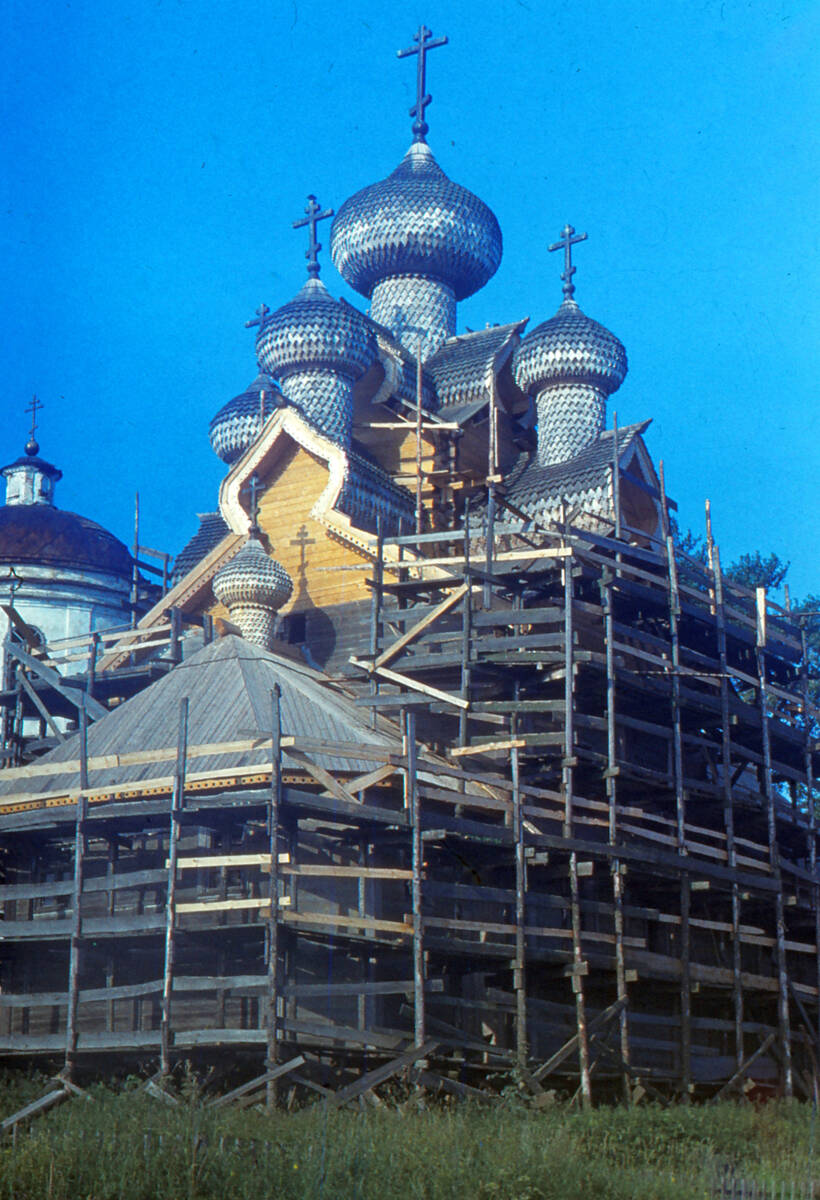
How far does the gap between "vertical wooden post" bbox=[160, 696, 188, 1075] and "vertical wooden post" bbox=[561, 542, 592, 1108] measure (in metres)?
4.50

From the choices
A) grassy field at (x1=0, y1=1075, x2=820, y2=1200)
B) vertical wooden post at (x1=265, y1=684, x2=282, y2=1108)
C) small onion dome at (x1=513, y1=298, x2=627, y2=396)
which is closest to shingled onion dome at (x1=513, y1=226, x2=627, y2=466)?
small onion dome at (x1=513, y1=298, x2=627, y2=396)

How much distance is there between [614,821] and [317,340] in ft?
38.4

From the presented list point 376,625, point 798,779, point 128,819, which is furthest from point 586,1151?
point 798,779

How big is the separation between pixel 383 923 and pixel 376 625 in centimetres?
607

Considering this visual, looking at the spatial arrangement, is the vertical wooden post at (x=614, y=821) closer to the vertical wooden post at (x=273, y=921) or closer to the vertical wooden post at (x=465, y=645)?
the vertical wooden post at (x=465, y=645)

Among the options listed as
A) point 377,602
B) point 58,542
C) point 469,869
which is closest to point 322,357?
point 377,602

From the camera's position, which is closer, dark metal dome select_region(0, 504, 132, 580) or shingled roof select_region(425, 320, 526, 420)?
shingled roof select_region(425, 320, 526, 420)

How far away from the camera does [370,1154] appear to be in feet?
41.4

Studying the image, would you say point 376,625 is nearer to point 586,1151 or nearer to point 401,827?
point 401,827

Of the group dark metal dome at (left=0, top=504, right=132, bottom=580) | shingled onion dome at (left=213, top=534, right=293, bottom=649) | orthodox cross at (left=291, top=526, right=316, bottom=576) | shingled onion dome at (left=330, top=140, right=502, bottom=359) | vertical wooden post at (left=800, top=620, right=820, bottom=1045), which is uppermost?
shingled onion dome at (left=330, top=140, right=502, bottom=359)

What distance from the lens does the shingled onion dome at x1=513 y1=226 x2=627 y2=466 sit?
31.0 metres

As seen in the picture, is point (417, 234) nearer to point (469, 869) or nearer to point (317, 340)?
point (317, 340)

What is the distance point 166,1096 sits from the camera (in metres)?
16.0

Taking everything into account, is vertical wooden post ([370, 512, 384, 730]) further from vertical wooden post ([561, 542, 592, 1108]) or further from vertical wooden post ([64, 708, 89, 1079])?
vertical wooden post ([64, 708, 89, 1079])
